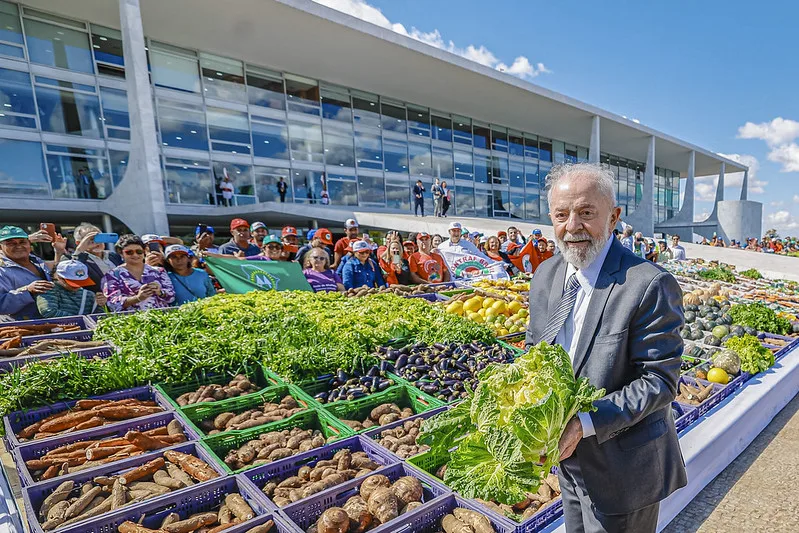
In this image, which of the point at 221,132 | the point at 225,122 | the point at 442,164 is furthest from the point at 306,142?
the point at 442,164

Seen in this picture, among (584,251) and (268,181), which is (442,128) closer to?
(268,181)

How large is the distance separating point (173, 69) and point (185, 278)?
52.1 ft

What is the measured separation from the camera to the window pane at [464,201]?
88.8ft

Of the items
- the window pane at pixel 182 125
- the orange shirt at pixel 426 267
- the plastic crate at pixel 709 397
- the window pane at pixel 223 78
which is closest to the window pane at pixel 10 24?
→ the window pane at pixel 182 125

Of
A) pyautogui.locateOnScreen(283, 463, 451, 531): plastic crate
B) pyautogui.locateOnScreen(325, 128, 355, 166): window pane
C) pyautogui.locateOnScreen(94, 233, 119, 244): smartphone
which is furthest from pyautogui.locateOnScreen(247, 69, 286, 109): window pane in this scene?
pyautogui.locateOnScreen(283, 463, 451, 531): plastic crate

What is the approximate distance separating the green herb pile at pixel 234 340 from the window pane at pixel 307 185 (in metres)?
16.5

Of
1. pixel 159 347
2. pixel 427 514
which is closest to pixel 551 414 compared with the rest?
pixel 427 514

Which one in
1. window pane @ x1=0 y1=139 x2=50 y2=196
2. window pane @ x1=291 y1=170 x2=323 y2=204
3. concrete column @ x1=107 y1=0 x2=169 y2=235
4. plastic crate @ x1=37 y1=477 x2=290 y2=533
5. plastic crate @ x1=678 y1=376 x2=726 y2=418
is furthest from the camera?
window pane @ x1=291 y1=170 x2=323 y2=204

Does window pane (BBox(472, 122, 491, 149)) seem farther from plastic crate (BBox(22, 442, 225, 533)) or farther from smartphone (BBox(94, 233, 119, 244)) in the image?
plastic crate (BBox(22, 442, 225, 533))

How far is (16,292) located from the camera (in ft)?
14.3

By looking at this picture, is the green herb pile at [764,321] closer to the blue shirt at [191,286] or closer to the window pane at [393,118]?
the blue shirt at [191,286]

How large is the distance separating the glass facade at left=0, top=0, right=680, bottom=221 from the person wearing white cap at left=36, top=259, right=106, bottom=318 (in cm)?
814

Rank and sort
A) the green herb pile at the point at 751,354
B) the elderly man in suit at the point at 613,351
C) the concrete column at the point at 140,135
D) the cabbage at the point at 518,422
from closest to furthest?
1. the cabbage at the point at 518,422
2. the elderly man in suit at the point at 613,351
3. the green herb pile at the point at 751,354
4. the concrete column at the point at 140,135

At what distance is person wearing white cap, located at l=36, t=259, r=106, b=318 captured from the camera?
437cm
